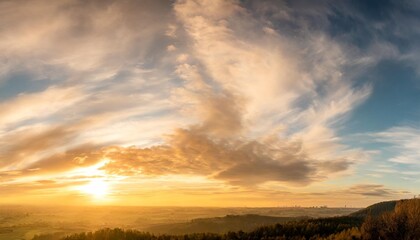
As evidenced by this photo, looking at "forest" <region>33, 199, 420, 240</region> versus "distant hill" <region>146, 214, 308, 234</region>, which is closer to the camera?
"forest" <region>33, 199, 420, 240</region>

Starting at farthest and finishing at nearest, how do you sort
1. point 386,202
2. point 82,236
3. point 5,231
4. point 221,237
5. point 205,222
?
1. point 5,231
2. point 205,222
3. point 386,202
4. point 82,236
5. point 221,237

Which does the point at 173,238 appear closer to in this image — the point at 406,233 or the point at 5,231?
the point at 406,233

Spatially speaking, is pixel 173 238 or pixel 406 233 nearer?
pixel 406 233

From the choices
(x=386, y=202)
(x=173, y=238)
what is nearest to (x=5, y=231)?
(x=386, y=202)

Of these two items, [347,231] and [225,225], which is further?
[225,225]

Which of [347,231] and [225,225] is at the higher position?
[347,231]

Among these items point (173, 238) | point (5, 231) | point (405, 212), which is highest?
point (405, 212)

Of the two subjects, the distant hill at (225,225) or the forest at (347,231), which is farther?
the distant hill at (225,225)

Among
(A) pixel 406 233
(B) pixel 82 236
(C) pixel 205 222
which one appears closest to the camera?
(A) pixel 406 233

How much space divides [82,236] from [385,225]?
20.4 metres

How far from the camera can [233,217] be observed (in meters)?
128

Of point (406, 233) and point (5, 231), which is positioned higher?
point (406, 233)

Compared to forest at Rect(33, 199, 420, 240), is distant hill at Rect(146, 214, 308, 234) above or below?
below

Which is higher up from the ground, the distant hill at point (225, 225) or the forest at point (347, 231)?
the forest at point (347, 231)
